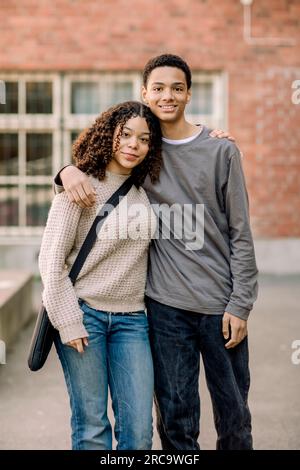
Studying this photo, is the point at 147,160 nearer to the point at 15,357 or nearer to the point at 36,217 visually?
the point at 15,357

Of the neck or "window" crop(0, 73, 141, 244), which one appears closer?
the neck

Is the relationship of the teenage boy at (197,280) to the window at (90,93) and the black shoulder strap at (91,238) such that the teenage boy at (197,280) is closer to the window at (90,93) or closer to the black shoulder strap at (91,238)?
the black shoulder strap at (91,238)

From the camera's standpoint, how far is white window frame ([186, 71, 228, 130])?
1007cm

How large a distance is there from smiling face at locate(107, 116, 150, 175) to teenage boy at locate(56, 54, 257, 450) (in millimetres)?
120

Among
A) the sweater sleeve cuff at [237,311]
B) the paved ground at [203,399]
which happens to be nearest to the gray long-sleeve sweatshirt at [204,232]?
the sweater sleeve cuff at [237,311]

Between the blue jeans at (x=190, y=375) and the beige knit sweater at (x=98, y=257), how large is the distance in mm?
162

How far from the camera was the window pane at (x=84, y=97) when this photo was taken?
1012 cm

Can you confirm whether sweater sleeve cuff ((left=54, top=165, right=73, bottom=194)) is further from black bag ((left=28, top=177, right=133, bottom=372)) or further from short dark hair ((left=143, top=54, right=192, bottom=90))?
short dark hair ((left=143, top=54, right=192, bottom=90))

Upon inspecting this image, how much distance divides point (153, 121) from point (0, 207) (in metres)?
7.84
